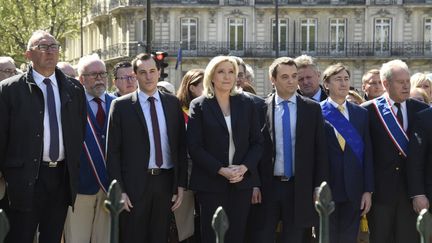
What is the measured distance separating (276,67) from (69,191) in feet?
8.36

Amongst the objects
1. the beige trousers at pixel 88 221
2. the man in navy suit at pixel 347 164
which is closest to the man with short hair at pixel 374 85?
the man in navy suit at pixel 347 164

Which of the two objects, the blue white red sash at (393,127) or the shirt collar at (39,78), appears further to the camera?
the blue white red sash at (393,127)

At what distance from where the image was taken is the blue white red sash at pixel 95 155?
10.4m

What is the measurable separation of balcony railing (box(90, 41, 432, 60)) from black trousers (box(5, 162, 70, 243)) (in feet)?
188

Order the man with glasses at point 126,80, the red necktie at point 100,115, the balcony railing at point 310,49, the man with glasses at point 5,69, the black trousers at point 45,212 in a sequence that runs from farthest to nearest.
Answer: the balcony railing at point 310,49 < the man with glasses at point 5,69 < the man with glasses at point 126,80 < the red necktie at point 100,115 < the black trousers at point 45,212

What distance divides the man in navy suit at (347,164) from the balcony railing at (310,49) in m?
56.2

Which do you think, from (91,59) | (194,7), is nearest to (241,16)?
(194,7)

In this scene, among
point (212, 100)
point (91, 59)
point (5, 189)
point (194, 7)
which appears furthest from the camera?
point (194, 7)

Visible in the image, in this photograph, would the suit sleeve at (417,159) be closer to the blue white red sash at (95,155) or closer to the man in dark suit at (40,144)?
the blue white red sash at (95,155)

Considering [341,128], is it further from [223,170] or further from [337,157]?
[223,170]

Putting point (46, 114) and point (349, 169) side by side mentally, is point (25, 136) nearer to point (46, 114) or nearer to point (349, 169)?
point (46, 114)

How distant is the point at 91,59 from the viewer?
11.0m

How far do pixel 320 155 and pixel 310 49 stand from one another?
5756cm

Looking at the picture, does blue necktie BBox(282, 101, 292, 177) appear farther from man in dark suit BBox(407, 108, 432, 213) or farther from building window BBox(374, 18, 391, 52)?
building window BBox(374, 18, 391, 52)
